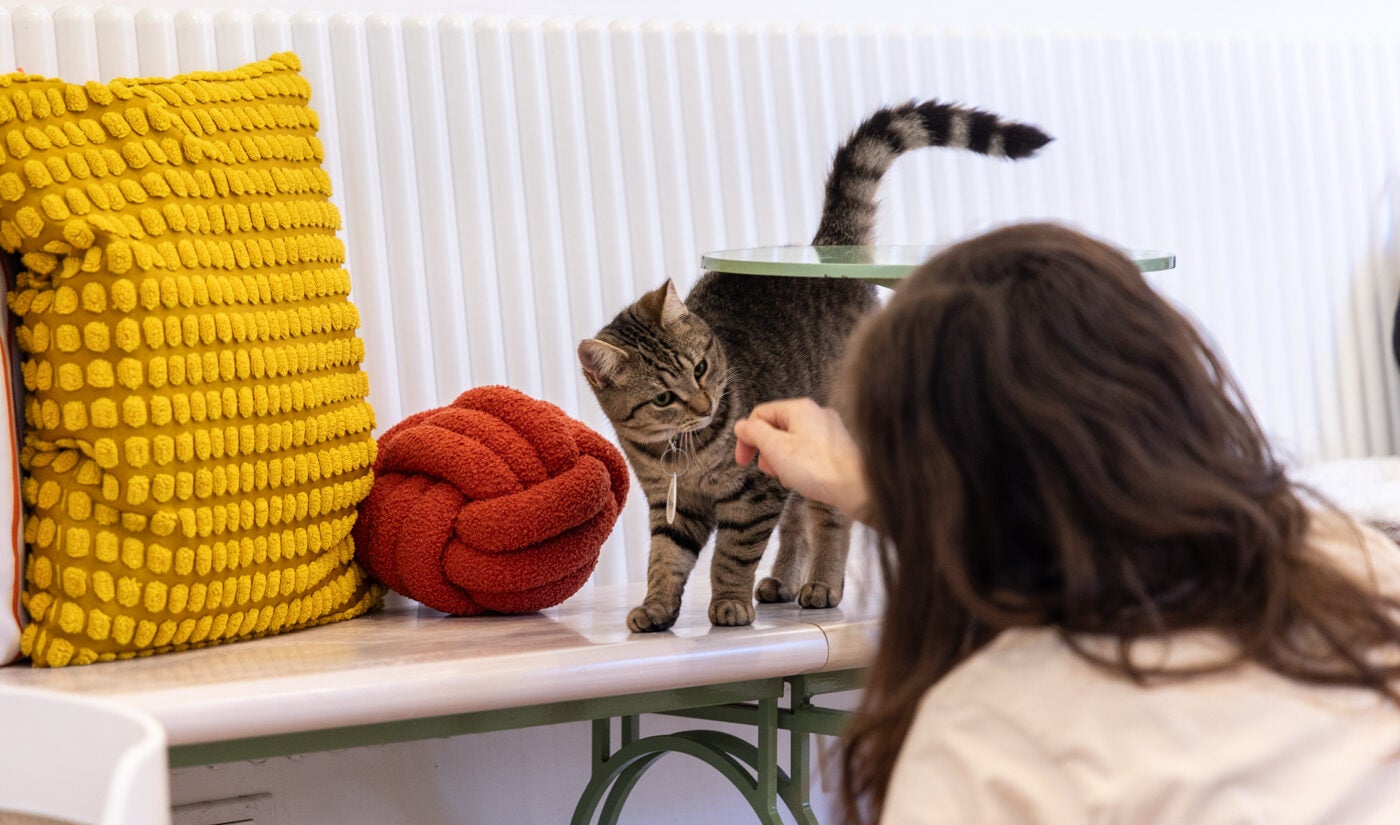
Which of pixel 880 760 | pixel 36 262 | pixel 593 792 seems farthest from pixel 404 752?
pixel 880 760

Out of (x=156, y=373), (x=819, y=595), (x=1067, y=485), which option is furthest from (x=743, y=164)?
(x=1067, y=485)

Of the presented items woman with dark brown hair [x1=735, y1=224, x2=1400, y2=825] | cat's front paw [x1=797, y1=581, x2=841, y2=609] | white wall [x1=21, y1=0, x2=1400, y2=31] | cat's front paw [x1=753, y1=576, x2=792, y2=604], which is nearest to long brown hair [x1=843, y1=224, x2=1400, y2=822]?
woman with dark brown hair [x1=735, y1=224, x2=1400, y2=825]

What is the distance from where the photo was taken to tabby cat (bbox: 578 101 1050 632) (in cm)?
130

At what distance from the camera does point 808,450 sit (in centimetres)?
91

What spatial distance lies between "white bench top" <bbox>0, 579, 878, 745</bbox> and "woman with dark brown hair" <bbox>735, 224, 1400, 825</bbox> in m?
0.46

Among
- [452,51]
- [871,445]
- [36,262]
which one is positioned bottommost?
[871,445]

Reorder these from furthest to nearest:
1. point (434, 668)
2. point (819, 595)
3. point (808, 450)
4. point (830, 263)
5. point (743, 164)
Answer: point (743, 164)
point (819, 595)
point (830, 263)
point (434, 668)
point (808, 450)

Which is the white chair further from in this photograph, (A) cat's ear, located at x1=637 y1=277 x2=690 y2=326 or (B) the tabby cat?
(A) cat's ear, located at x1=637 y1=277 x2=690 y2=326

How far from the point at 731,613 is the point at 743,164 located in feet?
2.99

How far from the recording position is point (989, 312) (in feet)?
2.08

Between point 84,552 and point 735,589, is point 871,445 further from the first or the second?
point 84,552

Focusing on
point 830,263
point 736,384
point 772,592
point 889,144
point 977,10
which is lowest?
point 772,592

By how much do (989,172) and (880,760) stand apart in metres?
1.62

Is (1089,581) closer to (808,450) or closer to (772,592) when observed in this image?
(808,450)
